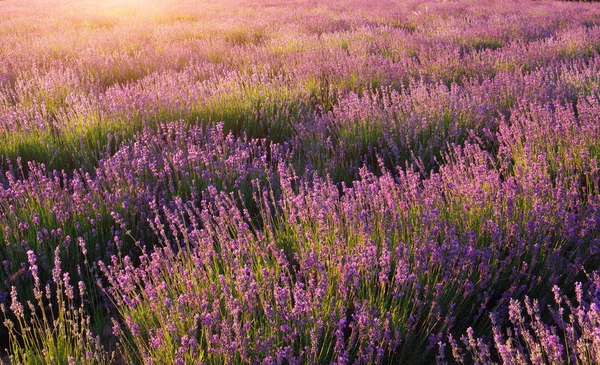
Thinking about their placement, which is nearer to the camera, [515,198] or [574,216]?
[574,216]

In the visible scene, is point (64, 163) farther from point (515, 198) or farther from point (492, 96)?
point (492, 96)

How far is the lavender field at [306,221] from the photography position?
6.10 feet

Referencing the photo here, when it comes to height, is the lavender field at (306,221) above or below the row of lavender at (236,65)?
below

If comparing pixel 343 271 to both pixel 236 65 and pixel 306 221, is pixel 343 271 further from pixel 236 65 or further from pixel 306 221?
pixel 236 65

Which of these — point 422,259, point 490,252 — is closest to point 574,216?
point 490,252

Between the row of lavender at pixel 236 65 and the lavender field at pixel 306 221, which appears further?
the row of lavender at pixel 236 65

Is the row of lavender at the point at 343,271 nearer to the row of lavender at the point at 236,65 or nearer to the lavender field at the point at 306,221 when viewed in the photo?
the lavender field at the point at 306,221

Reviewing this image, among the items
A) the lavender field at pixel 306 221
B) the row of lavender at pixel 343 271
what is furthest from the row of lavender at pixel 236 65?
the row of lavender at pixel 343 271

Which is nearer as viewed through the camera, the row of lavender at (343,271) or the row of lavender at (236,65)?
the row of lavender at (343,271)

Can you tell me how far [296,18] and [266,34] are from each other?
253cm

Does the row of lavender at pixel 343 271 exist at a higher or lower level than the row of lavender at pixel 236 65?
lower

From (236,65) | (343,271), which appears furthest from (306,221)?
(236,65)

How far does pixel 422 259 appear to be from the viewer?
2.13 meters

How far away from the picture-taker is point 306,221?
2576 mm
